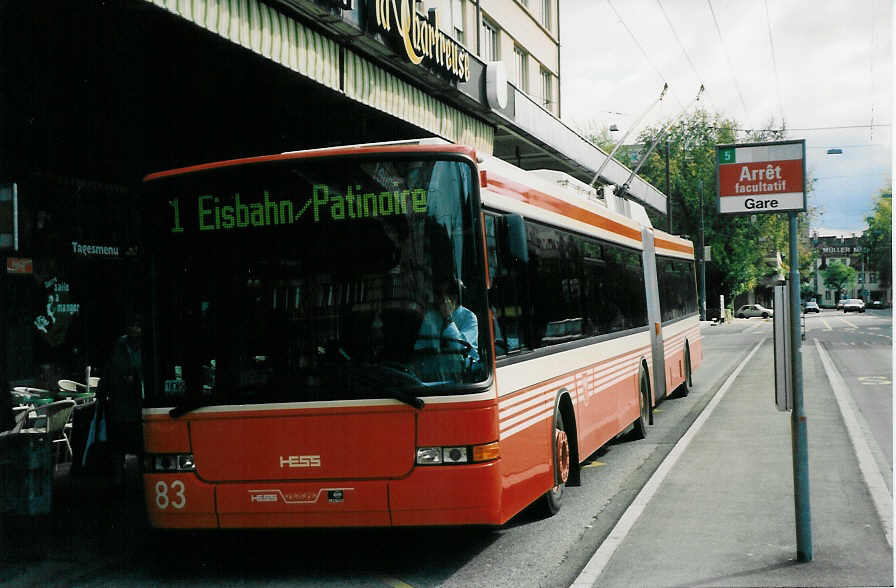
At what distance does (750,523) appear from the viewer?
717cm

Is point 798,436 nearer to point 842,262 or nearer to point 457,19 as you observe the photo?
point 457,19

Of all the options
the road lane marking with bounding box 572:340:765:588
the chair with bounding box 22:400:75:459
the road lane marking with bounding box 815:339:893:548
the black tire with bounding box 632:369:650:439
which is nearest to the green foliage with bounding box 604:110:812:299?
the road lane marking with bounding box 815:339:893:548

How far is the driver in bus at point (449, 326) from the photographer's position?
19.5 ft

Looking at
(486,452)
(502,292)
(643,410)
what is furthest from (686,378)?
(486,452)

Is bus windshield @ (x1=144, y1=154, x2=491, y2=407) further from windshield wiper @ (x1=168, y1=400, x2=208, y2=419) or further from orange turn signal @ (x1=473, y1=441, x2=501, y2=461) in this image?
orange turn signal @ (x1=473, y1=441, x2=501, y2=461)

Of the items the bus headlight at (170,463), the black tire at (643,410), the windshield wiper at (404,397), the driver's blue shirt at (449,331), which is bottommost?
the black tire at (643,410)

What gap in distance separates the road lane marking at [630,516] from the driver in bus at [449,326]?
57.9 inches

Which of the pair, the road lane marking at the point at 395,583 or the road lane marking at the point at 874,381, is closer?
the road lane marking at the point at 395,583

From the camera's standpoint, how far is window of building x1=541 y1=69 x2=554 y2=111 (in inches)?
1214

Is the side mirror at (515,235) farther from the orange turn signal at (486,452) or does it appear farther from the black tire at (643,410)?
the black tire at (643,410)

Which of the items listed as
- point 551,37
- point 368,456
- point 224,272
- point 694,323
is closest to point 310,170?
point 224,272

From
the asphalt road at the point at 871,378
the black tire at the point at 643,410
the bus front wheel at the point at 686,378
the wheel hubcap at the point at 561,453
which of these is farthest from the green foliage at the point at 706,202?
the wheel hubcap at the point at 561,453

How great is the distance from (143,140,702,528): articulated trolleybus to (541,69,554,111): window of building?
81.9ft

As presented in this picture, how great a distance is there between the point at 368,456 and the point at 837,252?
183 metres
